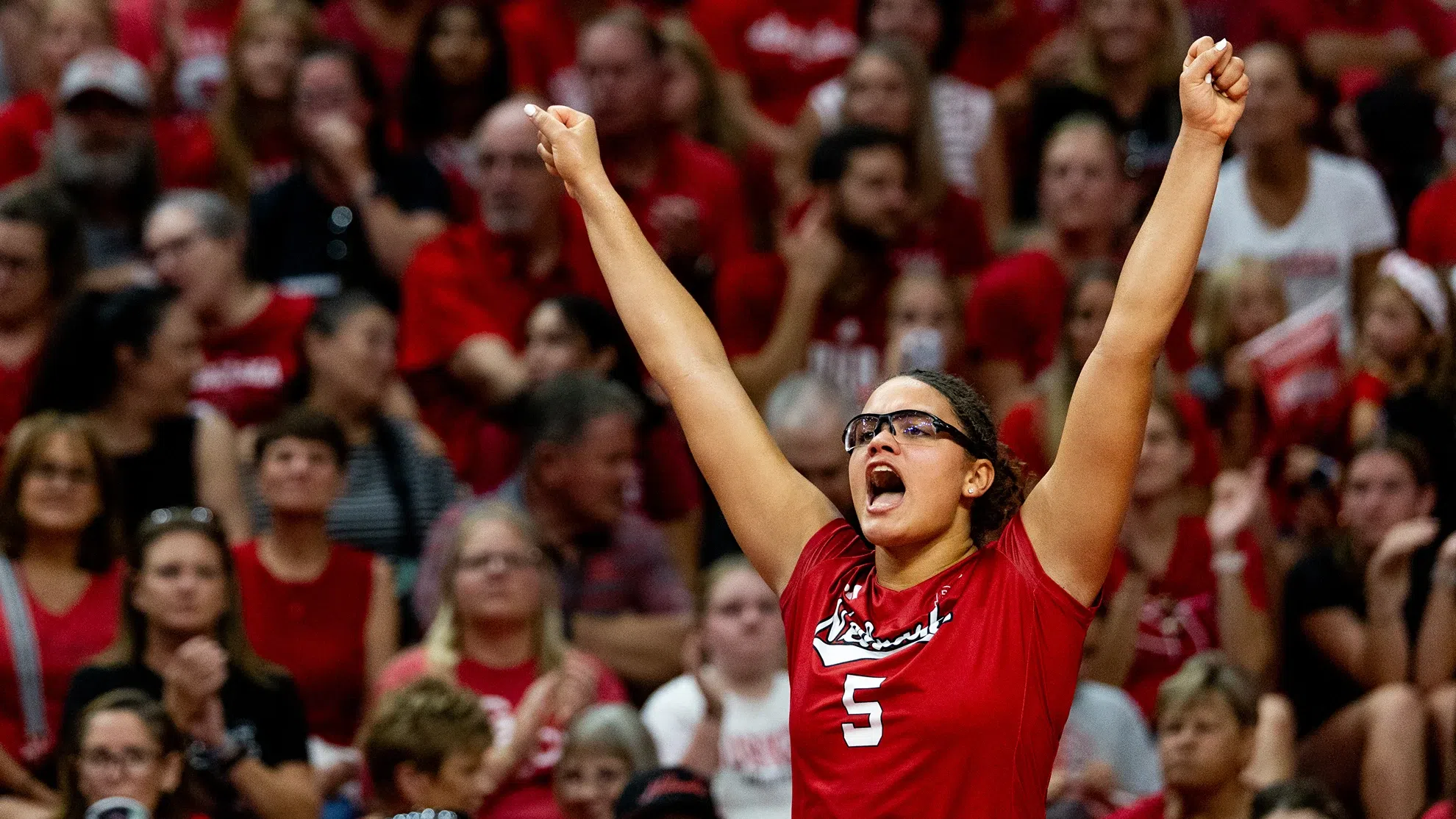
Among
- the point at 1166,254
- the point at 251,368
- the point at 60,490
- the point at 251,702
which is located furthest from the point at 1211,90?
the point at 251,368

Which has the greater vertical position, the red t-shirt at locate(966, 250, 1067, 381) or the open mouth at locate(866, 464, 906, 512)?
the red t-shirt at locate(966, 250, 1067, 381)

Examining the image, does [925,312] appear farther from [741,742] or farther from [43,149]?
[43,149]

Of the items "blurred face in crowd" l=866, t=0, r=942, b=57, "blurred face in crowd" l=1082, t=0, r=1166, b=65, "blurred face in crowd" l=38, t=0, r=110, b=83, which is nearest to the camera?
"blurred face in crowd" l=1082, t=0, r=1166, b=65

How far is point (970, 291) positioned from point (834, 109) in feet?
3.70

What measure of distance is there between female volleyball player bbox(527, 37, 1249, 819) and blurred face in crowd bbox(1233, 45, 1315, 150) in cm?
484

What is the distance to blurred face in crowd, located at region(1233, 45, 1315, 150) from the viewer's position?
7824 mm

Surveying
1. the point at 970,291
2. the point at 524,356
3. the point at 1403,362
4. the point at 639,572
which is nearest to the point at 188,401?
the point at 524,356

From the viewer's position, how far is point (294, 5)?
8.10 meters

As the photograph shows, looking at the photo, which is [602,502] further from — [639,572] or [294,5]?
[294,5]

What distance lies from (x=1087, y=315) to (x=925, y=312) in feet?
2.28

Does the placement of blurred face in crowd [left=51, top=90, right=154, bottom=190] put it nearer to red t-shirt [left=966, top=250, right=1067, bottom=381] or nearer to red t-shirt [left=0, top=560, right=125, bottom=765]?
red t-shirt [left=0, top=560, right=125, bottom=765]

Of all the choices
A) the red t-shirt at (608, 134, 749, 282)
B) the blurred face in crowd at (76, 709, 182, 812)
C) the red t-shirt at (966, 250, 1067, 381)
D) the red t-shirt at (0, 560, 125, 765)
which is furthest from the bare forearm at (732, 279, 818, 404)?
the blurred face in crowd at (76, 709, 182, 812)

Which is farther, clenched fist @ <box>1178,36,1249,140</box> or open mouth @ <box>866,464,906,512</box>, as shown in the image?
open mouth @ <box>866,464,906,512</box>

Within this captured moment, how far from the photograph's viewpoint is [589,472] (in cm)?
622
